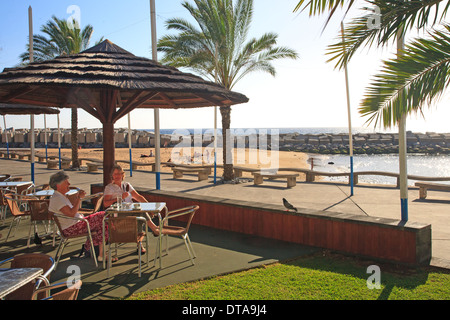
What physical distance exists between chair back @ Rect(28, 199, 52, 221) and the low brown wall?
2647 millimetres

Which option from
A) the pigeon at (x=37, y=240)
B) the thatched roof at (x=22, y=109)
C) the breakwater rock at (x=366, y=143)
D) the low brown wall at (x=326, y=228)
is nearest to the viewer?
the low brown wall at (x=326, y=228)

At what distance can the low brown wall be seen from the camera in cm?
529

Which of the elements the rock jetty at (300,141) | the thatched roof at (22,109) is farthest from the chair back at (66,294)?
the rock jetty at (300,141)

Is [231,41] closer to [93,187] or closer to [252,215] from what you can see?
[93,187]

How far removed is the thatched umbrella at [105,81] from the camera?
5797 mm

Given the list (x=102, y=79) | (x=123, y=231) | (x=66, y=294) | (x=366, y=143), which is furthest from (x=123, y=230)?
(x=366, y=143)

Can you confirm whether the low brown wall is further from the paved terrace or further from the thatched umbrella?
the thatched umbrella

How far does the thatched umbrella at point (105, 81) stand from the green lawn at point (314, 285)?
304cm

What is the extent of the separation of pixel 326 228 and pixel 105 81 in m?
4.00

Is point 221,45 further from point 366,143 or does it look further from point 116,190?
point 366,143

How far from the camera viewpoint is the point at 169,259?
5.62 m

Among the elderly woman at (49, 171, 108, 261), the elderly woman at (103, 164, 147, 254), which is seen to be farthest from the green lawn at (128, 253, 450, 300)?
the elderly woman at (103, 164, 147, 254)

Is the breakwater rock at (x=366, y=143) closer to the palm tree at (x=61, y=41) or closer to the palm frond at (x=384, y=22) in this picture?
the palm tree at (x=61, y=41)

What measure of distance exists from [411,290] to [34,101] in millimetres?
7999
